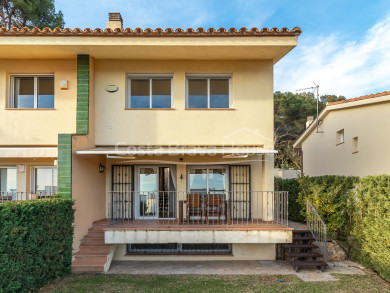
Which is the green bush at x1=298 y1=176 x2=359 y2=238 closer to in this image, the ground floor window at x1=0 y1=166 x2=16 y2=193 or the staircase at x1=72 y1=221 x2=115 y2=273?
the staircase at x1=72 y1=221 x2=115 y2=273

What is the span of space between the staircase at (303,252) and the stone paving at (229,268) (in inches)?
12.7

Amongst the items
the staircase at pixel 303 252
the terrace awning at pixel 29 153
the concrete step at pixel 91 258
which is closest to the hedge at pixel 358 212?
the staircase at pixel 303 252

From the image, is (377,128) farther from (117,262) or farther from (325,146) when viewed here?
(117,262)

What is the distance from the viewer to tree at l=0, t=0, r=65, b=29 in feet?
82.5

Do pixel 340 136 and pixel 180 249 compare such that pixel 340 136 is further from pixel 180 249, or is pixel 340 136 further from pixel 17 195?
pixel 17 195

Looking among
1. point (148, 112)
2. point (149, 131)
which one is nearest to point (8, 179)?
point (149, 131)

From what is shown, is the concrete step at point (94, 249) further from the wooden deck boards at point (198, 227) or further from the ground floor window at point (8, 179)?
the ground floor window at point (8, 179)

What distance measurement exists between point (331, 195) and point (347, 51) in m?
23.9

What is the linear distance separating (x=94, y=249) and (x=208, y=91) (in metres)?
10.0

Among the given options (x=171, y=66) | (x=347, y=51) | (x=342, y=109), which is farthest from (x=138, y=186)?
(x=347, y=51)

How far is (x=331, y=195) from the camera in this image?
14539 mm

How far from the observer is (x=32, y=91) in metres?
15.0

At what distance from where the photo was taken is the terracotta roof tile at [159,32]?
42.3 feet

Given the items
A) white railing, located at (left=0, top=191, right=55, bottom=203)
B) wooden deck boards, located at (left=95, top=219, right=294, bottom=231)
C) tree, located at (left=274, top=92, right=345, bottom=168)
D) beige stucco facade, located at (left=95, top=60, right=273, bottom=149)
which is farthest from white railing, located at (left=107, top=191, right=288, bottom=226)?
tree, located at (left=274, top=92, right=345, bottom=168)
